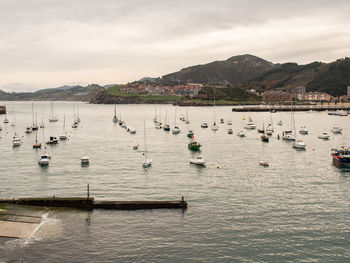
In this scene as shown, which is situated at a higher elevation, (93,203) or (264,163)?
(264,163)

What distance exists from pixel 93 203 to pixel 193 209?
11152mm

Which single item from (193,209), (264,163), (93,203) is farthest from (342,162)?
(93,203)

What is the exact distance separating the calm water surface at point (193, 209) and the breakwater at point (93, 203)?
0.98m

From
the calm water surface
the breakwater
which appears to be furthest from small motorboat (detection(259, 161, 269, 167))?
the breakwater

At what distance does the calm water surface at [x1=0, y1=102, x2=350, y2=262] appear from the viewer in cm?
2938

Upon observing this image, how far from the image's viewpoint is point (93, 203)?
39.0m

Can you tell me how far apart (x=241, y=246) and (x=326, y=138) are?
271 ft

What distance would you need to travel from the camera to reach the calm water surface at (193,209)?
96.4 feet

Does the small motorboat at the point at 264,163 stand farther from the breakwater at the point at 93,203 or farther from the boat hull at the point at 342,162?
the breakwater at the point at 93,203

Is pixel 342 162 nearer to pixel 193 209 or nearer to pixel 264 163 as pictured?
pixel 264 163

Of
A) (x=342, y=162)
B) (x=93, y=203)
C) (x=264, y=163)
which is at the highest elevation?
(x=342, y=162)

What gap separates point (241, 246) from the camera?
3052 centimetres

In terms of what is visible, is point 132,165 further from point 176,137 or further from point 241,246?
point 176,137

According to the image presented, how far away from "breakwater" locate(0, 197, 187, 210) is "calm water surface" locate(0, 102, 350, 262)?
980mm
